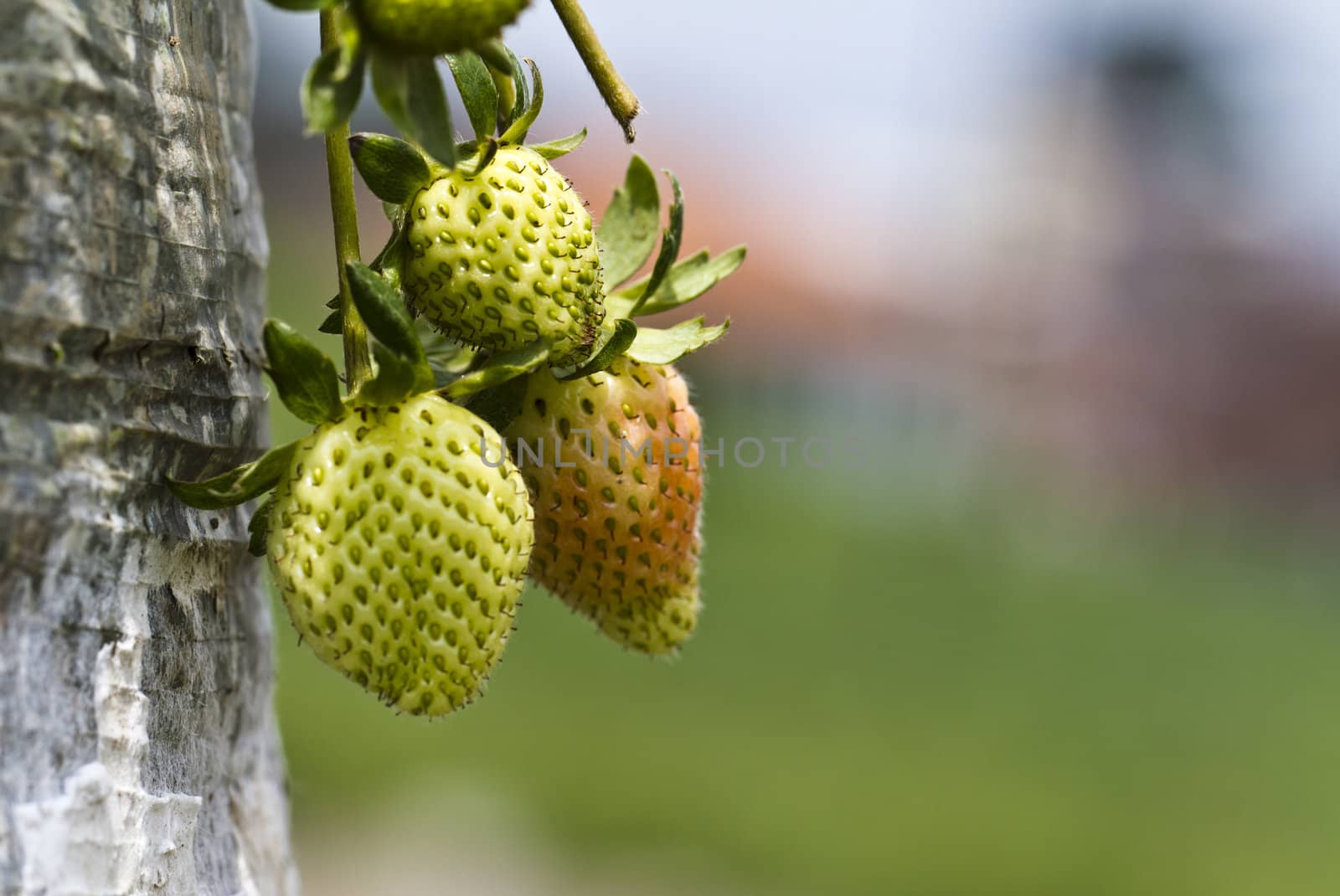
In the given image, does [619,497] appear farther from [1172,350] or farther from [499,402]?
[1172,350]

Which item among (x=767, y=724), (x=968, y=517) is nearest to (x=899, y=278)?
(x=968, y=517)

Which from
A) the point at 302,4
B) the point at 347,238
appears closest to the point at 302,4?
the point at 302,4

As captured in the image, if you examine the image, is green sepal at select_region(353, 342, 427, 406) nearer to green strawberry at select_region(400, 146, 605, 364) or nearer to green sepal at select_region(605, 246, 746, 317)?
green strawberry at select_region(400, 146, 605, 364)

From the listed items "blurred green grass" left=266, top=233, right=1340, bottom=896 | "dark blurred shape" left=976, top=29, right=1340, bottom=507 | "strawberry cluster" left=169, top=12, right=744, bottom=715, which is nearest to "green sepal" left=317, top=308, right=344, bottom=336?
"strawberry cluster" left=169, top=12, right=744, bottom=715

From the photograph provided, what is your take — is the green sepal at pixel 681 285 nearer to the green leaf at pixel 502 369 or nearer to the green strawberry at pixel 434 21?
the green leaf at pixel 502 369

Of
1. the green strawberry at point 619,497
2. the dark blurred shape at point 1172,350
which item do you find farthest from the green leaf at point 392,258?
the dark blurred shape at point 1172,350
